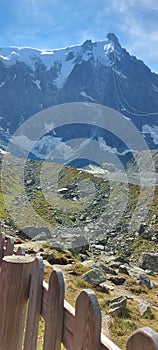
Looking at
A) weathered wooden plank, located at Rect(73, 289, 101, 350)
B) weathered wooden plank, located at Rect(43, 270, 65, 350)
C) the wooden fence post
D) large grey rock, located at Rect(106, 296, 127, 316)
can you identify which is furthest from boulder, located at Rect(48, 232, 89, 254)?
weathered wooden plank, located at Rect(73, 289, 101, 350)

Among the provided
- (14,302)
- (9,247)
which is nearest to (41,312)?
(14,302)

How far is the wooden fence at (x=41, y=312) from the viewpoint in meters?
1.57

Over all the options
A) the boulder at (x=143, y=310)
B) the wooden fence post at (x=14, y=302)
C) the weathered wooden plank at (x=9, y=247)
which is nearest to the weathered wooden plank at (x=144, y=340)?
the wooden fence post at (x=14, y=302)

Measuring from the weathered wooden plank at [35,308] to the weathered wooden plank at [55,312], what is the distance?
172 millimetres

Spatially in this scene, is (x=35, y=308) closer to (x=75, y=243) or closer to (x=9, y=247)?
(x=9, y=247)

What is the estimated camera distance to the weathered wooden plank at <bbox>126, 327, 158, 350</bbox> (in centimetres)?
117

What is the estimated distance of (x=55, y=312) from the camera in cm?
188

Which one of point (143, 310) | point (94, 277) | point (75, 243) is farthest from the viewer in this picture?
point (75, 243)

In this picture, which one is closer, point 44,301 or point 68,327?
point 68,327

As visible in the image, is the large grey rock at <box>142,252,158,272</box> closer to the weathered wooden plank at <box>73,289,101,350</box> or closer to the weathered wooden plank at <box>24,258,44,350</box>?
the weathered wooden plank at <box>24,258,44,350</box>

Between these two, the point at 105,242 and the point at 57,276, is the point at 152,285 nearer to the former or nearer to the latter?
the point at 57,276

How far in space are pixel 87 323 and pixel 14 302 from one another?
0.78 metres

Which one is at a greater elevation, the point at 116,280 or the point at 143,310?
the point at 116,280

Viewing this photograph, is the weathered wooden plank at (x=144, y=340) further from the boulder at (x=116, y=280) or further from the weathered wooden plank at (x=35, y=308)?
the boulder at (x=116, y=280)
